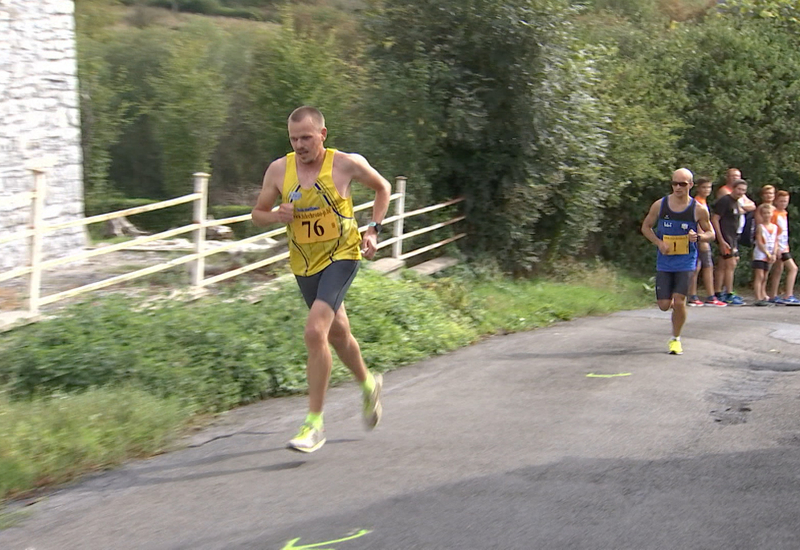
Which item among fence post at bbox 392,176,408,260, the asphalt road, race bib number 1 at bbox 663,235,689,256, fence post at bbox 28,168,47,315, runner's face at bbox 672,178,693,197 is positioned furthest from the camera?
fence post at bbox 392,176,408,260

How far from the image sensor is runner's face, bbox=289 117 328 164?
5.70m

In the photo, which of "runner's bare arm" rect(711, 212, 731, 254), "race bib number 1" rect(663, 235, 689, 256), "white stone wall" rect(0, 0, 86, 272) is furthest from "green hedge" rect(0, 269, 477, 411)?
"runner's bare arm" rect(711, 212, 731, 254)

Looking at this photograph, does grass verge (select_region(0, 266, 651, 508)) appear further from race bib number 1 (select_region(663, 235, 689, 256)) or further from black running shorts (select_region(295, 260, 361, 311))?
race bib number 1 (select_region(663, 235, 689, 256))

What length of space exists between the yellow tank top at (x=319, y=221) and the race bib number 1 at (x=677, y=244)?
4.83m

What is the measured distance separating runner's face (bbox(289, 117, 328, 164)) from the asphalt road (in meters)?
1.72

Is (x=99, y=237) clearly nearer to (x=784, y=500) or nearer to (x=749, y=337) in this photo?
(x=749, y=337)

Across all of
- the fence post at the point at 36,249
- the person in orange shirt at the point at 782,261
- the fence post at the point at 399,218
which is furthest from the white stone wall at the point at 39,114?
the person in orange shirt at the point at 782,261

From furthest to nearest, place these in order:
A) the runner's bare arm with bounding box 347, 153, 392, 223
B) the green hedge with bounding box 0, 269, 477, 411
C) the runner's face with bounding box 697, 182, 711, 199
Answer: the runner's face with bounding box 697, 182, 711, 199, the green hedge with bounding box 0, 269, 477, 411, the runner's bare arm with bounding box 347, 153, 392, 223

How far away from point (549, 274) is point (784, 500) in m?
11.3

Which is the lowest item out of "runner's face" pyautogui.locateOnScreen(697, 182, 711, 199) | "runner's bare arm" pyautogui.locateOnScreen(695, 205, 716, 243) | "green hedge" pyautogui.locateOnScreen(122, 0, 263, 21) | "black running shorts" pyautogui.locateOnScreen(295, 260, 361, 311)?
"runner's face" pyautogui.locateOnScreen(697, 182, 711, 199)

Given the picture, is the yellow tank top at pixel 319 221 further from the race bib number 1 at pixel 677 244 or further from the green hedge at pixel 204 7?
the green hedge at pixel 204 7

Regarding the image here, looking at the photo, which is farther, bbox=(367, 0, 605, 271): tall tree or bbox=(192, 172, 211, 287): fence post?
bbox=(367, 0, 605, 271): tall tree

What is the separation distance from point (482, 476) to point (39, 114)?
857 centimetres

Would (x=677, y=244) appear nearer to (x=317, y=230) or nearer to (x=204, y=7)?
(x=317, y=230)
